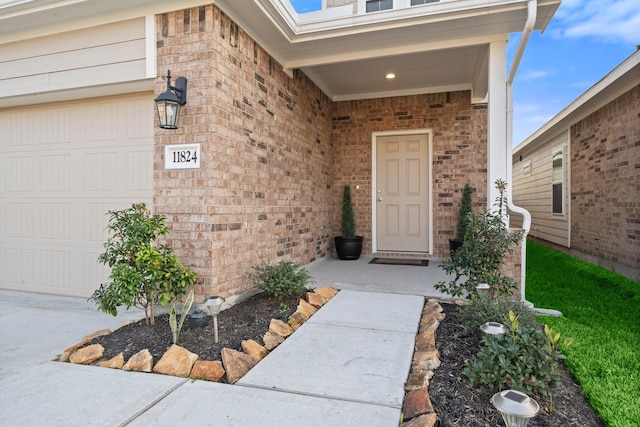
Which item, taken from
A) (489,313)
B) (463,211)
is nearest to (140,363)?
(489,313)

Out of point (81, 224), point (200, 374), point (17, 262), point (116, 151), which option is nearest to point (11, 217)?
point (17, 262)

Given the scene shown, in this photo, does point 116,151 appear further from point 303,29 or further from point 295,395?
point 295,395

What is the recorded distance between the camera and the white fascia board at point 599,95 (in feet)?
16.1

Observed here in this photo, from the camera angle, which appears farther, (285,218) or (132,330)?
(285,218)

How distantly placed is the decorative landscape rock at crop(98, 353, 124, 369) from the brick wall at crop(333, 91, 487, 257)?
463cm

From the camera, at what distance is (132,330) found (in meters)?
2.97

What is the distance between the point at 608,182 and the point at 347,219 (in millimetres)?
4046

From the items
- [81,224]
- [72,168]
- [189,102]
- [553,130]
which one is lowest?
[81,224]

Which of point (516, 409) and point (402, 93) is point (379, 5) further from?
point (516, 409)

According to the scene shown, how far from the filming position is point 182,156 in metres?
3.41

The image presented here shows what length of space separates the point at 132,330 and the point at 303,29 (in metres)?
3.34

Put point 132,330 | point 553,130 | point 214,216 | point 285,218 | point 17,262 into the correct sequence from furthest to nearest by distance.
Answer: point 553,130
point 285,218
point 17,262
point 214,216
point 132,330

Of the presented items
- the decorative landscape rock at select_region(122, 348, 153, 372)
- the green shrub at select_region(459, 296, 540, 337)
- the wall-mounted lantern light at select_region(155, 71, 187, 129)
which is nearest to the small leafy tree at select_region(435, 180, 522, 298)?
the green shrub at select_region(459, 296, 540, 337)

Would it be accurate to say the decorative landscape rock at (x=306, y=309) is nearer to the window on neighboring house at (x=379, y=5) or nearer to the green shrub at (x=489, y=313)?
the green shrub at (x=489, y=313)
